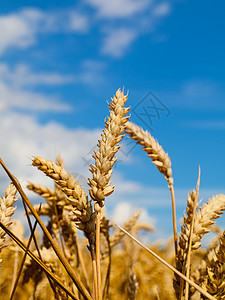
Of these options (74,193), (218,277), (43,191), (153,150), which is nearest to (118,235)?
(43,191)

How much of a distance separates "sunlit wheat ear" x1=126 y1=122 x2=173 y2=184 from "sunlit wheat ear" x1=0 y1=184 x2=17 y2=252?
0.47 m

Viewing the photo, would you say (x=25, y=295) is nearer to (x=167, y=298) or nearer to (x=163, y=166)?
(x=167, y=298)

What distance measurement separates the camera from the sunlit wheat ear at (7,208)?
35.9 inches

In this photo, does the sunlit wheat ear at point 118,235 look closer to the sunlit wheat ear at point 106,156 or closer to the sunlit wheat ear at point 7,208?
the sunlit wheat ear at point 7,208

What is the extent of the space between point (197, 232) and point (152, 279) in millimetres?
2797

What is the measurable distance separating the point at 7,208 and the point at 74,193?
0.23 m

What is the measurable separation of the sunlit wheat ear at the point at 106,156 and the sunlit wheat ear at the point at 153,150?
35cm

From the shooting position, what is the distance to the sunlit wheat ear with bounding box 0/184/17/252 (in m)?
0.91

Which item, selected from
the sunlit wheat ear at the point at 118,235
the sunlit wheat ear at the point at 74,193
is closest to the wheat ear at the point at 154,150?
the sunlit wheat ear at the point at 74,193

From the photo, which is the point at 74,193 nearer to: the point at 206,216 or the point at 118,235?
the point at 206,216

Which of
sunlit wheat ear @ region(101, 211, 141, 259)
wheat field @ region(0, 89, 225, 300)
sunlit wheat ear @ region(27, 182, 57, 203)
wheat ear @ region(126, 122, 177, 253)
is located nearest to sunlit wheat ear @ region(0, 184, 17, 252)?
wheat field @ region(0, 89, 225, 300)

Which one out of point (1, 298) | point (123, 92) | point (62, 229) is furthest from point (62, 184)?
point (1, 298)

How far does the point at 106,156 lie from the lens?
2.66 ft

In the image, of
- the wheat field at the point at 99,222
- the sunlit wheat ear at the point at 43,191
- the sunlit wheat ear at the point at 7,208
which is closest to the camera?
the wheat field at the point at 99,222
